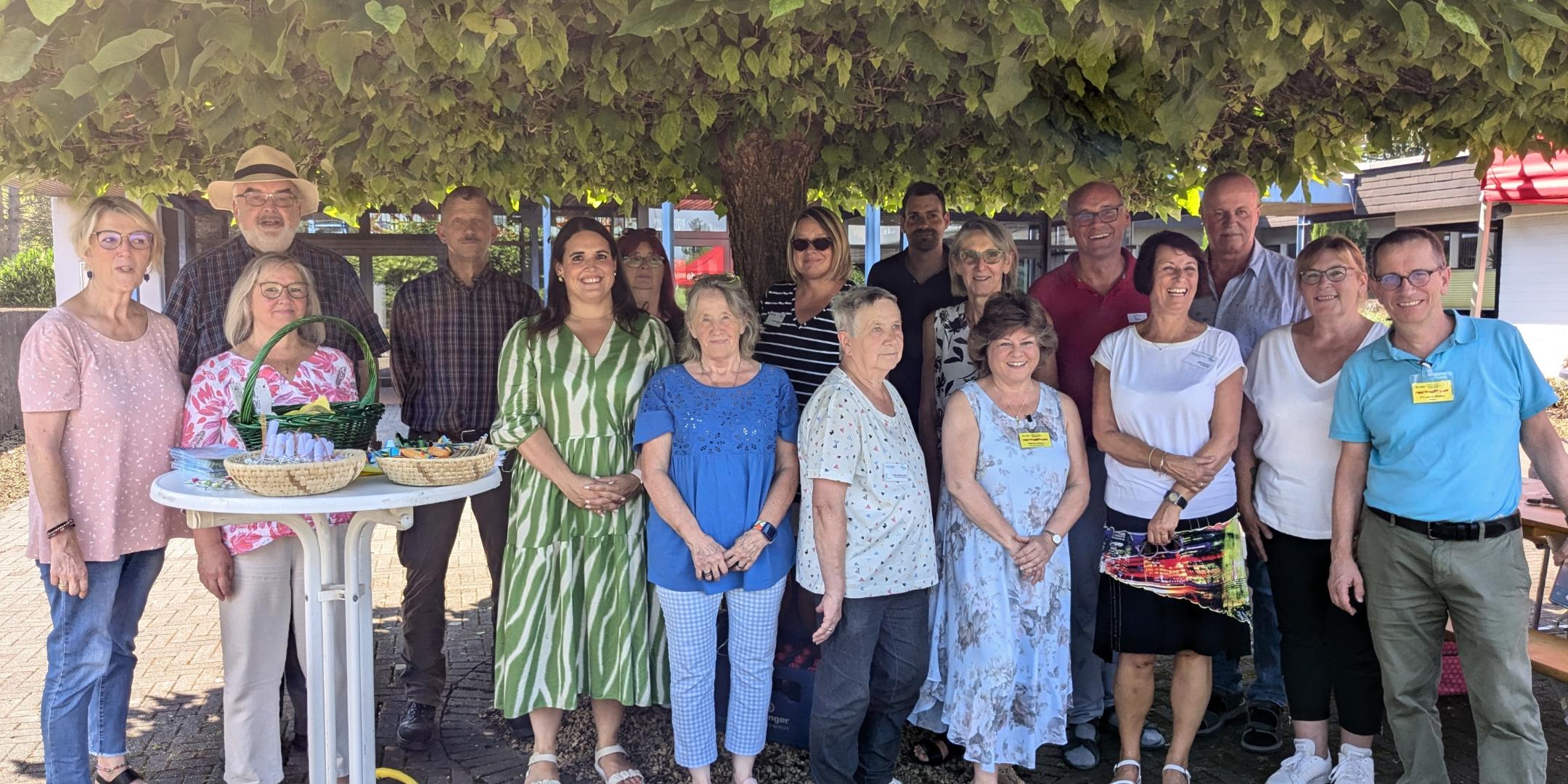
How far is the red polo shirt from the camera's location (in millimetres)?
3906

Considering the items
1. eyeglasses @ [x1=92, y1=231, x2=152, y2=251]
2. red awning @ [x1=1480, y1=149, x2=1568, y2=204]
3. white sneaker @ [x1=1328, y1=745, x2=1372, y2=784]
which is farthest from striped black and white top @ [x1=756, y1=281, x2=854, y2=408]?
red awning @ [x1=1480, y1=149, x2=1568, y2=204]

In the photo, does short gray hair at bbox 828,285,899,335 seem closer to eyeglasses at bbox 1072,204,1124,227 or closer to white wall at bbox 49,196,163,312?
eyeglasses at bbox 1072,204,1124,227

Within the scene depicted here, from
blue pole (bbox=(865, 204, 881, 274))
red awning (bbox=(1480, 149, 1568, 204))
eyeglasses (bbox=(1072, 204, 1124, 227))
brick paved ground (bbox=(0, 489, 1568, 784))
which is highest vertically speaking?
red awning (bbox=(1480, 149, 1568, 204))

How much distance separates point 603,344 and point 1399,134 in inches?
→ 147

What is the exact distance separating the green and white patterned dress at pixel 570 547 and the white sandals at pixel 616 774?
24 centimetres

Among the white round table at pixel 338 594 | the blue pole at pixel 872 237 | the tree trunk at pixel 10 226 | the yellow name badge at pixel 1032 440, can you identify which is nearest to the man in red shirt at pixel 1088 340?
the yellow name badge at pixel 1032 440

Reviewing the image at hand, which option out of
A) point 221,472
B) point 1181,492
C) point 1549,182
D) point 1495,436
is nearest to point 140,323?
point 221,472

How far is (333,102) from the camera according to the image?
3373mm

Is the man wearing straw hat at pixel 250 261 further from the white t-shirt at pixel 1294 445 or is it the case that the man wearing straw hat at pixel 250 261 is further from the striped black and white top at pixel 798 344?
the white t-shirt at pixel 1294 445

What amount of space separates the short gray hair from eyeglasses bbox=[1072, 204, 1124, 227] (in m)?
1.21

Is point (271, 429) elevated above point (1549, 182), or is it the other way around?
point (1549, 182)

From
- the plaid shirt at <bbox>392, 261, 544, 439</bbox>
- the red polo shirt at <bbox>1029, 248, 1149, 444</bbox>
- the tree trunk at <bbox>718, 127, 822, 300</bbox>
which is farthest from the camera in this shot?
the tree trunk at <bbox>718, 127, 822, 300</bbox>

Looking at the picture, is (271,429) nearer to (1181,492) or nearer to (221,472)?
(221,472)

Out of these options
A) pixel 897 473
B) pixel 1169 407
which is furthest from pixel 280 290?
pixel 1169 407
